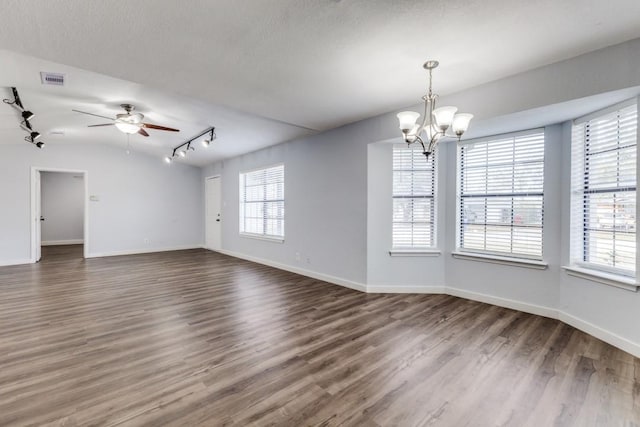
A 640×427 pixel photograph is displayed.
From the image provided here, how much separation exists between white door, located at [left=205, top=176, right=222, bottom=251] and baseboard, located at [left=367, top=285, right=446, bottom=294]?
5405mm

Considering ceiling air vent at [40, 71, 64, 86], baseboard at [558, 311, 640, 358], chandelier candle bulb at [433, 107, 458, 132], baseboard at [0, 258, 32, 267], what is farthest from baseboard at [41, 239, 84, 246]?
baseboard at [558, 311, 640, 358]

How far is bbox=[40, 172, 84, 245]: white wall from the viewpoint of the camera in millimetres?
9297

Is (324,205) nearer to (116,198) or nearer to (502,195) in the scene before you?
(502,195)

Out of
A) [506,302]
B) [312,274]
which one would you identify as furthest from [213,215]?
[506,302]

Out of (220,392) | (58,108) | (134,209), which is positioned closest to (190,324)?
(220,392)

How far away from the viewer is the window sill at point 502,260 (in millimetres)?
3486

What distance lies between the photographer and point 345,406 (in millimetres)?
1859

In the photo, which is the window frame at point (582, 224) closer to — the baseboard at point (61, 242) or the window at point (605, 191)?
the window at point (605, 191)

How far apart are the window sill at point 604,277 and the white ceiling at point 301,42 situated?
6.72 ft

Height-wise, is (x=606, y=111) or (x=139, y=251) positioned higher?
(x=606, y=111)

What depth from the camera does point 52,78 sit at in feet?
11.5

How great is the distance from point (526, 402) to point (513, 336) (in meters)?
1.12

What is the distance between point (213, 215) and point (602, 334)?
8.42 meters

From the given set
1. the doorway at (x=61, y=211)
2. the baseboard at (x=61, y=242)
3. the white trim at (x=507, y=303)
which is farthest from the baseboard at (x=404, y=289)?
the baseboard at (x=61, y=242)
